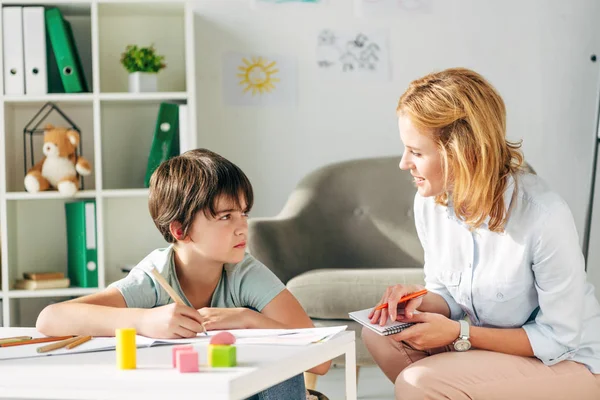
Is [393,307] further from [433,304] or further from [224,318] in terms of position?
[224,318]

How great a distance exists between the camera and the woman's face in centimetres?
157

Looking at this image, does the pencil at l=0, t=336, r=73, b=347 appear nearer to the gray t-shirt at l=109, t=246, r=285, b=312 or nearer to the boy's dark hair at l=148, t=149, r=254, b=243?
the gray t-shirt at l=109, t=246, r=285, b=312

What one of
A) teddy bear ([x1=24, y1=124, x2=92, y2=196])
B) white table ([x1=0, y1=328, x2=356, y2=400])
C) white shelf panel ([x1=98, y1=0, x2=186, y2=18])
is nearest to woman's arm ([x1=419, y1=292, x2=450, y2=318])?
white table ([x1=0, y1=328, x2=356, y2=400])

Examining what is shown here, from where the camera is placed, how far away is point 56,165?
9.99 ft

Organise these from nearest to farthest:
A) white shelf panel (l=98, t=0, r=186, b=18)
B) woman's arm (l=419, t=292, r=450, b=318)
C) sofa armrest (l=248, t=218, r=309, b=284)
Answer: woman's arm (l=419, t=292, r=450, b=318) < sofa armrest (l=248, t=218, r=309, b=284) < white shelf panel (l=98, t=0, r=186, b=18)

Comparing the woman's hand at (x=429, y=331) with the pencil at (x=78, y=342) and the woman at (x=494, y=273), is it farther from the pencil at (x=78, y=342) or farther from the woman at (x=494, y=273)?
the pencil at (x=78, y=342)

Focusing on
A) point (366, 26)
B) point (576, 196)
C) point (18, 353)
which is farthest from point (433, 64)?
point (18, 353)

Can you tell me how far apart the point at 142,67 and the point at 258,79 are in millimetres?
493

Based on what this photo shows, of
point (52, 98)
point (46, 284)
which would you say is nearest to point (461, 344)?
point (46, 284)

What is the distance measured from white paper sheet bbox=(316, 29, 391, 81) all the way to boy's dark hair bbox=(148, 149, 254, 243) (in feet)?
6.01

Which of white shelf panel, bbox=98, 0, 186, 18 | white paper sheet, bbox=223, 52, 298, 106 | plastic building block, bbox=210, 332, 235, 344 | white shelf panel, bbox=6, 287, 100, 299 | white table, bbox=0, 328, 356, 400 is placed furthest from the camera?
white paper sheet, bbox=223, 52, 298, 106

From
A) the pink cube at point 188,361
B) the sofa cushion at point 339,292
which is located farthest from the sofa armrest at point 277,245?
the pink cube at point 188,361

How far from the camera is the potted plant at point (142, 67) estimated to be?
3117 millimetres

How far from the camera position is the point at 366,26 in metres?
3.39
